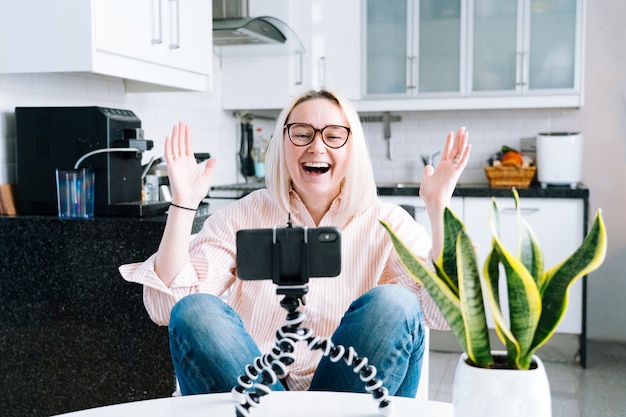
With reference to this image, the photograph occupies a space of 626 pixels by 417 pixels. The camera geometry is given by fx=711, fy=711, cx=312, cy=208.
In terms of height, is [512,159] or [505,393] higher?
[512,159]

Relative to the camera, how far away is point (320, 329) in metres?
1.78

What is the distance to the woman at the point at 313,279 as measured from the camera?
58.6 inches

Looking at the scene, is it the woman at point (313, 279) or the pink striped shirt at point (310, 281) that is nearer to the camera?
the woman at point (313, 279)

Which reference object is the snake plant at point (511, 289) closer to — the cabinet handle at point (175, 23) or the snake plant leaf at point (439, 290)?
the snake plant leaf at point (439, 290)

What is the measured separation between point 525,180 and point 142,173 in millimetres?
2267

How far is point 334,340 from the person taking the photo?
158cm

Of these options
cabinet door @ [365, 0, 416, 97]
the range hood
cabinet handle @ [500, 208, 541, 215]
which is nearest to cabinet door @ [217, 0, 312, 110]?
the range hood

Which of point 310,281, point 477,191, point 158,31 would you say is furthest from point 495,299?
point 477,191

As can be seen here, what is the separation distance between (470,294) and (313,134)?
1066 millimetres

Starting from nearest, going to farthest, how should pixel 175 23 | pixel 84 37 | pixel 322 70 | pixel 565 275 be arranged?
pixel 565 275 → pixel 84 37 → pixel 175 23 → pixel 322 70

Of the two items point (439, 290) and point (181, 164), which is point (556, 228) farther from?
point (439, 290)

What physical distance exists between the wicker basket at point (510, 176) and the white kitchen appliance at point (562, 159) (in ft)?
0.28

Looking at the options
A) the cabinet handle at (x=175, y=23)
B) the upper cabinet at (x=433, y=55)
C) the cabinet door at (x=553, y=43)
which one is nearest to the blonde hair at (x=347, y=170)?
the cabinet handle at (x=175, y=23)

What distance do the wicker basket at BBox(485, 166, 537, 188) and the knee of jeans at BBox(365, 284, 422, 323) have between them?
8.56 ft
